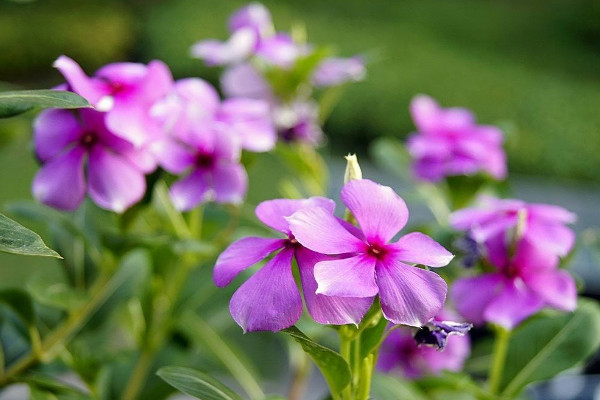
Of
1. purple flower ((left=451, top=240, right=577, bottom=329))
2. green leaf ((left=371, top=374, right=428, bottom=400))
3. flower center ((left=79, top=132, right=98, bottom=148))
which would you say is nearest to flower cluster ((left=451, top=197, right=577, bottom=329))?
purple flower ((left=451, top=240, right=577, bottom=329))

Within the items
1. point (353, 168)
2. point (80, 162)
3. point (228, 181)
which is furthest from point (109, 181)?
point (353, 168)

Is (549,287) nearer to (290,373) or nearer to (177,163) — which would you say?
(177,163)

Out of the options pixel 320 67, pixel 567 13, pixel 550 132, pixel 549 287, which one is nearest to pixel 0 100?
pixel 549 287

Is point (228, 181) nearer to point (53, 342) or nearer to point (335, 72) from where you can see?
point (53, 342)

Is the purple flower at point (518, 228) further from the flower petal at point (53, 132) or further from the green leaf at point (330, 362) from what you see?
the flower petal at point (53, 132)

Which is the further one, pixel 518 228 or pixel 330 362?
pixel 518 228

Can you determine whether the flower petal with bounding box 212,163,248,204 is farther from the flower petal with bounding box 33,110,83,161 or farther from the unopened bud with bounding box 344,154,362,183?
the unopened bud with bounding box 344,154,362,183

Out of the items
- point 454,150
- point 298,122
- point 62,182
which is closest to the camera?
point 62,182

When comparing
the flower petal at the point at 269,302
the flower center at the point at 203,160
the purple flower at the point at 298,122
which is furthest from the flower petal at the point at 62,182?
the purple flower at the point at 298,122
